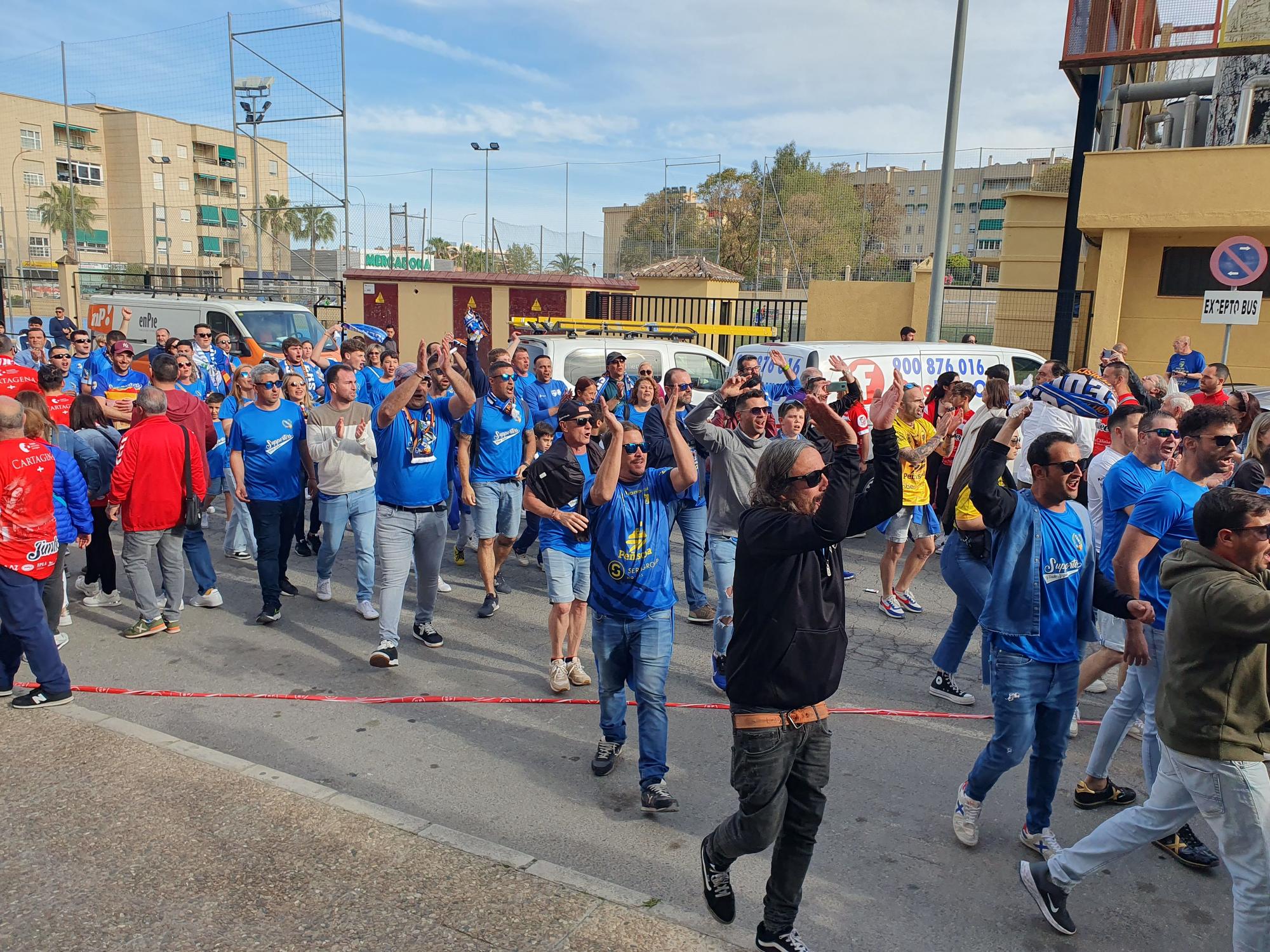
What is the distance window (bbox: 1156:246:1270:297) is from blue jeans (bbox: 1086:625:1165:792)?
603 inches

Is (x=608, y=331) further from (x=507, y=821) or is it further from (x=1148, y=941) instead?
(x=1148, y=941)

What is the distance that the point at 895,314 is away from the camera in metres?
18.8

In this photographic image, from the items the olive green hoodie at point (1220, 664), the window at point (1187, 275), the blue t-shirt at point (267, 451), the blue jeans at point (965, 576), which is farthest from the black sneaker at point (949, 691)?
the window at point (1187, 275)

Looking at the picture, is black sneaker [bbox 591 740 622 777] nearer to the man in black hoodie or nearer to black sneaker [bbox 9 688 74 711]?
the man in black hoodie

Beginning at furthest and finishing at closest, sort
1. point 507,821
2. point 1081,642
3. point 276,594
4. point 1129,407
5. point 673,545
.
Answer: point 673,545 → point 276,594 → point 1129,407 → point 507,821 → point 1081,642

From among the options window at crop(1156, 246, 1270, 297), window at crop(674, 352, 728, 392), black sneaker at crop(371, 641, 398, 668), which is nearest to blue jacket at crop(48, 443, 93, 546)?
black sneaker at crop(371, 641, 398, 668)

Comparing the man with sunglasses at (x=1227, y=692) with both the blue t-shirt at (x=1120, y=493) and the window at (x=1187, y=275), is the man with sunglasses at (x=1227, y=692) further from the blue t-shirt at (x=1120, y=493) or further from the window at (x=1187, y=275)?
the window at (x=1187, y=275)

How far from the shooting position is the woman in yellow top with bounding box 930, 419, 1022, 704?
4.22 m

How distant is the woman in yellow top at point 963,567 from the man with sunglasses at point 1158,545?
62cm

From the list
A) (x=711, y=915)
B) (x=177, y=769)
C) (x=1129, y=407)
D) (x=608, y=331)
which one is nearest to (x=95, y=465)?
(x=177, y=769)

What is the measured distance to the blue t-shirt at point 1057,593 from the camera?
3.78 meters

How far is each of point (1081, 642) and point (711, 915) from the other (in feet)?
6.37

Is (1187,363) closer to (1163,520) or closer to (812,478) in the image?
(1163,520)

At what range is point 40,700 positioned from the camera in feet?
17.3
